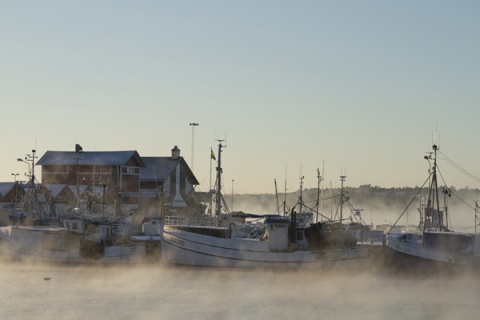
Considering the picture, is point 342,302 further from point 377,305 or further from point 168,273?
point 168,273

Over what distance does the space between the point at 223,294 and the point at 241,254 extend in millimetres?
17951

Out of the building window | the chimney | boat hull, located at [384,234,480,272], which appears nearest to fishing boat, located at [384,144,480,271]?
boat hull, located at [384,234,480,272]

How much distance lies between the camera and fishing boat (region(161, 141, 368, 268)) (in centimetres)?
8588

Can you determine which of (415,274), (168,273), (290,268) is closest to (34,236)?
(168,273)

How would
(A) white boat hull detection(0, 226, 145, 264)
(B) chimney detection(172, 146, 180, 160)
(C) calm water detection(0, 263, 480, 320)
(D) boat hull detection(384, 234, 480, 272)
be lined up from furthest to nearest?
(B) chimney detection(172, 146, 180, 160) → (A) white boat hull detection(0, 226, 145, 264) → (D) boat hull detection(384, 234, 480, 272) → (C) calm water detection(0, 263, 480, 320)

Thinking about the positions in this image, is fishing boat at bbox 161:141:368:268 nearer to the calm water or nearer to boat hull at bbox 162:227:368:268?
boat hull at bbox 162:227:368:268

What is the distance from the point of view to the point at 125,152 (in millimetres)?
130750

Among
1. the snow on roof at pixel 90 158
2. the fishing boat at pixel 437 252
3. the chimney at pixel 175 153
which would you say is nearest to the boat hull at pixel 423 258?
the fishing boat at pixel 437 252

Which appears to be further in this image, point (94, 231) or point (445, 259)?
point (94, 231)

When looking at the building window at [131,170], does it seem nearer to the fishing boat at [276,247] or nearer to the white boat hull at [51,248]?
the white boat hull at [51,248]

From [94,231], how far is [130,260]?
4.21m

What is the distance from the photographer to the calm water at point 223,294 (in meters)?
59.6

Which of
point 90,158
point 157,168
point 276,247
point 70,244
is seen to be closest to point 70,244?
point 70,244

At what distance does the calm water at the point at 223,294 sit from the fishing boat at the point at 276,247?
4.54ft
